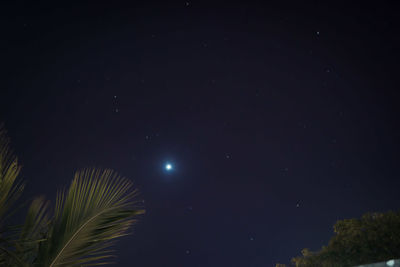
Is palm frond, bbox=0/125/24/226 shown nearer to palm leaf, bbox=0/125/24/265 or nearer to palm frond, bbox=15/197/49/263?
palm leaf, bbox=0/125/24/265

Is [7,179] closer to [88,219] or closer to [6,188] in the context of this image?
[6,188]

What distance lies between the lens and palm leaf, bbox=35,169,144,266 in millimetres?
1625

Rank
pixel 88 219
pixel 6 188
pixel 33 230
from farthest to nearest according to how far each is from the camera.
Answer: pixel 33 230
pixel 88 219
pixel 6 188

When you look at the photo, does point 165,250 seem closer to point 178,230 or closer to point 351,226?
point 178,230

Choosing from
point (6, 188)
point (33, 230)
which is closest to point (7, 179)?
point (6, 188)

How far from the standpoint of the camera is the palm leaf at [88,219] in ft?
5.33

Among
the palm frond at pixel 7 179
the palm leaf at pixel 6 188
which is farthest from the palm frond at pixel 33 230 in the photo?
the palm frond at pixel 7 179

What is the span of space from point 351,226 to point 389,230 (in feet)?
3.36

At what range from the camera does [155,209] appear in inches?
1893

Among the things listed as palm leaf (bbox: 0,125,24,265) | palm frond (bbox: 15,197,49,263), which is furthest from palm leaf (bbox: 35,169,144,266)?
palm leaf (bbox: 0,125,24,265)

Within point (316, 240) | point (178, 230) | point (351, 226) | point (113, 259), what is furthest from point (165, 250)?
point (113, 259)

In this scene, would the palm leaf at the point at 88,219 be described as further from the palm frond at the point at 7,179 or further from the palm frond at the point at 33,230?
the palm frond at the point at 7,179

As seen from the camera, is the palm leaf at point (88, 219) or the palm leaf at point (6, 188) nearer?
the palm leaf at point (6, 188)

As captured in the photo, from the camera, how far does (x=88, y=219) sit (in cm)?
168
